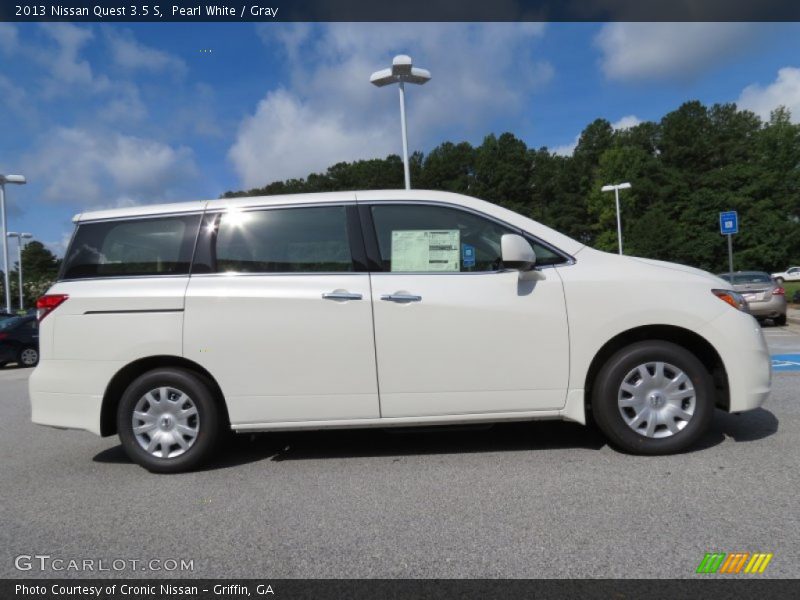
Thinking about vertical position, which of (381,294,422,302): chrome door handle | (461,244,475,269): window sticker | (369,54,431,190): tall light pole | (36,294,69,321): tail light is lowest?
(381,294,422,302): chrome door handle

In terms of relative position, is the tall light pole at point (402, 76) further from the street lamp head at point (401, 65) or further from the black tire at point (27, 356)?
the black tire at point (27, 356)

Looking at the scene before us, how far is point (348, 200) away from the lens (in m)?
4.26

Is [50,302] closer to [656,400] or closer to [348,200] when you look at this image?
[348,200]

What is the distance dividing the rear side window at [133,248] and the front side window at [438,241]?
1.39 m

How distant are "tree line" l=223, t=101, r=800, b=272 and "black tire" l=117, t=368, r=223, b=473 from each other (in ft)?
140

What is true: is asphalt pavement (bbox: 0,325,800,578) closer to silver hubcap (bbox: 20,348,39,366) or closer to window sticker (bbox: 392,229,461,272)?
window sticker (bbox: 392,229,461,272)

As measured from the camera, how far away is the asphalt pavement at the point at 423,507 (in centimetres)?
273

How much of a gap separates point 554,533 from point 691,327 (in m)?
1.87

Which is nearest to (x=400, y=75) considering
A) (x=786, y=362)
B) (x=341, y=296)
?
(x=786, y=362)

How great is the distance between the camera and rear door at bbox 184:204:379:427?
3979 mm

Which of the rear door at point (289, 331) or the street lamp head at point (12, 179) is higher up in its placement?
the street lamp head at point (12, 179)

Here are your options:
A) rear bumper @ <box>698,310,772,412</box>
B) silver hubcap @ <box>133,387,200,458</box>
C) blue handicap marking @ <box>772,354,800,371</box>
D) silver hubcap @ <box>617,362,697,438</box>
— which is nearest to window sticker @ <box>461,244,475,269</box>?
silver hubcap @ <box>617,362,697,438</box>

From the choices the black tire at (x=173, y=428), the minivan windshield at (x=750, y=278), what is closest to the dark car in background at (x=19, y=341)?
the black tire at (x=173, y=428)

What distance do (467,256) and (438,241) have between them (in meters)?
0.23
